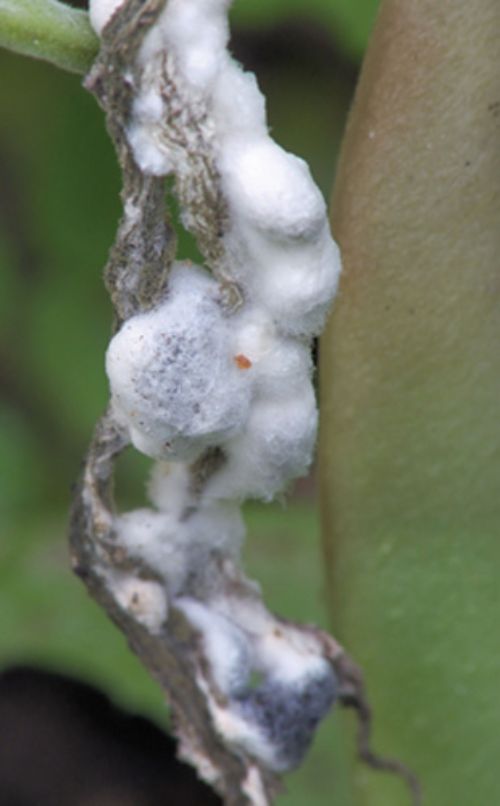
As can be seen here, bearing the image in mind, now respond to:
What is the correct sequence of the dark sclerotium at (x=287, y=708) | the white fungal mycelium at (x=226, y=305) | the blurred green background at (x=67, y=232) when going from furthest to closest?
1. the blurred green background at (x=67, y=232)
2. the dark sclerotium at (x=287, y=708)
3. the white fungal mycelium at (x=226, y=305)

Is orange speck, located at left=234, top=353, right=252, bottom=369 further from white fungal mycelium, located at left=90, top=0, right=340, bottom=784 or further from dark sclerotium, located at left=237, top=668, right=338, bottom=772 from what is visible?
dark sclerotium, located at left=237, top=668, right=338, bottom=772

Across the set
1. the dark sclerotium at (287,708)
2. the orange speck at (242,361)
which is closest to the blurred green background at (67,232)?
the dark sclerotium at (287,708)

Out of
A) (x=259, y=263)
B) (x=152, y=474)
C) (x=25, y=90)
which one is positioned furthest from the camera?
(x=25, y=90)

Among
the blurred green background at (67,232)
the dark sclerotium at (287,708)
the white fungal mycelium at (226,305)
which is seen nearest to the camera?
the white fungal mycelium at (226,305)

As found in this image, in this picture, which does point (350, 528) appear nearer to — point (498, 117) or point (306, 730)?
point (306, 730)

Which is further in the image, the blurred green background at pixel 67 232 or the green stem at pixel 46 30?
the blurred green background at pixel 67 232

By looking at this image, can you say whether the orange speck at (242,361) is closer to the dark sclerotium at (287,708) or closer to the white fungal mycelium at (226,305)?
the white fungal mycelium at (226,305)

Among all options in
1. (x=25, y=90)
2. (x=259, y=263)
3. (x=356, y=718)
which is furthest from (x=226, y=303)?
(x=25, y=90)
